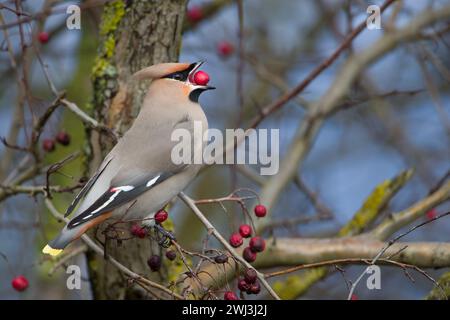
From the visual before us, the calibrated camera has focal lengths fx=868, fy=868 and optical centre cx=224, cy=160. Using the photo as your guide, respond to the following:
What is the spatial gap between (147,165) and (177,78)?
391 mm

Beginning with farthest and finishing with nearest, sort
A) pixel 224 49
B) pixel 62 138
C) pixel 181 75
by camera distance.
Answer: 1. pixel 224 49
2. pixel 62 138
3. pixel 181 75

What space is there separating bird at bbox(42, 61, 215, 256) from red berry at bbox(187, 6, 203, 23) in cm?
176

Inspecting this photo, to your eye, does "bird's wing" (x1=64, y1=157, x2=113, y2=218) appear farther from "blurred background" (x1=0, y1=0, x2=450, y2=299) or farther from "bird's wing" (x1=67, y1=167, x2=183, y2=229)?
"blurred background" (x1=0, y1=0, x2=450, y2=299)

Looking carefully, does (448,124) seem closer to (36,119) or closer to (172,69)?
(172,69)

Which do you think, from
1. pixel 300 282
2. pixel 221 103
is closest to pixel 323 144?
pixel 221 103

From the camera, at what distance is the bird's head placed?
3250 mm

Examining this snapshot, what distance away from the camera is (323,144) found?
742 centimetres

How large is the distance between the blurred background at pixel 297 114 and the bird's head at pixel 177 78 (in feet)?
2.85

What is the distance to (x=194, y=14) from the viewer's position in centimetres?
508

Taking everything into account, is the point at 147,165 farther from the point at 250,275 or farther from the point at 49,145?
the point at 49,145

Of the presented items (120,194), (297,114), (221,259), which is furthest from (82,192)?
(297,114)

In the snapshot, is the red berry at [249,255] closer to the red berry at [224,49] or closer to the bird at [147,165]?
the bird at [147,165]

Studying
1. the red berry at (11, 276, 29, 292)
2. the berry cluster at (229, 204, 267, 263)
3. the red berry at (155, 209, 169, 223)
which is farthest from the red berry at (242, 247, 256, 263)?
the red berry at (11, 276, 29, 292)

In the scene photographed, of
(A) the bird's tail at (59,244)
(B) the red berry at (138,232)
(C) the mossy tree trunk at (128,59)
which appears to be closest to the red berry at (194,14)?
(C) the mossy tree trunk at (128,59)
